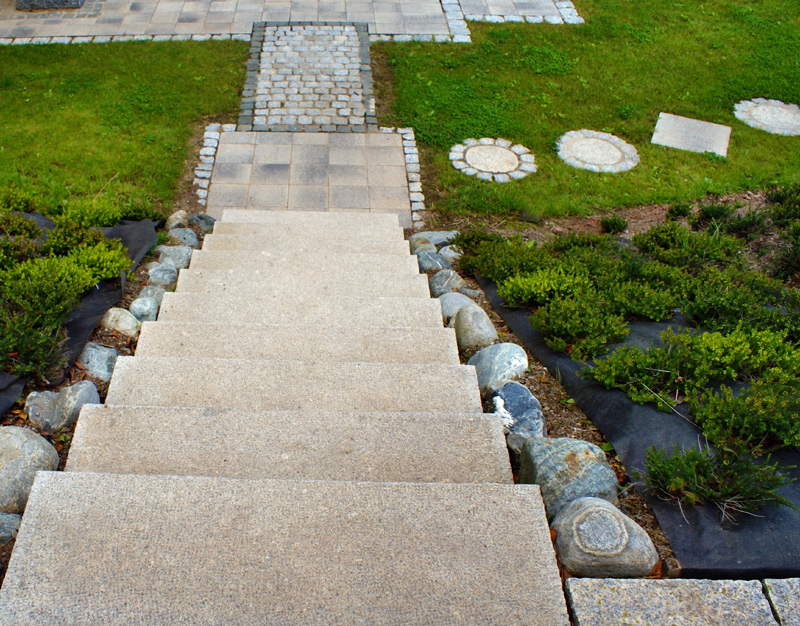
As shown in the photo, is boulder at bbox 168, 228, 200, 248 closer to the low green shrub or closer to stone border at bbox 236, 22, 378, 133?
stone border at bbox 236, 22, 378, 133

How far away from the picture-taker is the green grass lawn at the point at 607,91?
725 centimetres

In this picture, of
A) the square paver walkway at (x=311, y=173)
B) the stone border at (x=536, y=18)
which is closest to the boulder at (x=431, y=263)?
the square paver walkway at (x=311, y=173)

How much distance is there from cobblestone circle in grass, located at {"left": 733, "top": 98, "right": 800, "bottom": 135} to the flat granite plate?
1.65 feet

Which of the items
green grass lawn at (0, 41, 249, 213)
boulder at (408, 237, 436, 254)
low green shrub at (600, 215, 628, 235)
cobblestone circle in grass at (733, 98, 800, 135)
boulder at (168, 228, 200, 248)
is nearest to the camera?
boulder at (168, 228, 200, 248)

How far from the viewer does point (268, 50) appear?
942 centimetres

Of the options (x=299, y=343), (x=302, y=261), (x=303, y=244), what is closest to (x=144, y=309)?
(x=302, y=261)

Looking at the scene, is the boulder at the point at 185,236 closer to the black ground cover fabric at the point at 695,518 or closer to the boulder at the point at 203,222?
the boulder at the point at 203,222

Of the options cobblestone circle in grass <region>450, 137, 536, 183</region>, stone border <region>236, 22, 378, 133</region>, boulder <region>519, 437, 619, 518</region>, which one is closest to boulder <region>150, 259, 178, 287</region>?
boulder <region>519, 437, 619, 518</region>

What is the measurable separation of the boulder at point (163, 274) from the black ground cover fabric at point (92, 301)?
0.22 meters

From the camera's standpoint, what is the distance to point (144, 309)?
4.32 m

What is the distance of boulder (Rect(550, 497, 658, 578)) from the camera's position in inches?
90.7

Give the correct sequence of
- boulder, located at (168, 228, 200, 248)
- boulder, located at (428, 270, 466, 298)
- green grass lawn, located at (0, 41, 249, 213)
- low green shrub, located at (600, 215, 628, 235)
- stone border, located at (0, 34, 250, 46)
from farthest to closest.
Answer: stone border, located at (0, 34, 250, 46)
green grass lawn, located at (0, 41, 249, 213)
low green shrub, located at (600, 215, 628, 235)
boulder, located at (168, 228, 200, 248)
boulder, located at (428, 270, 466, 298)

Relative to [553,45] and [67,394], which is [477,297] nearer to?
[67,394]

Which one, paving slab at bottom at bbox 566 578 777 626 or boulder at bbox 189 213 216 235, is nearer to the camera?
paving slab at bottom at bbox 566 578 777 626
